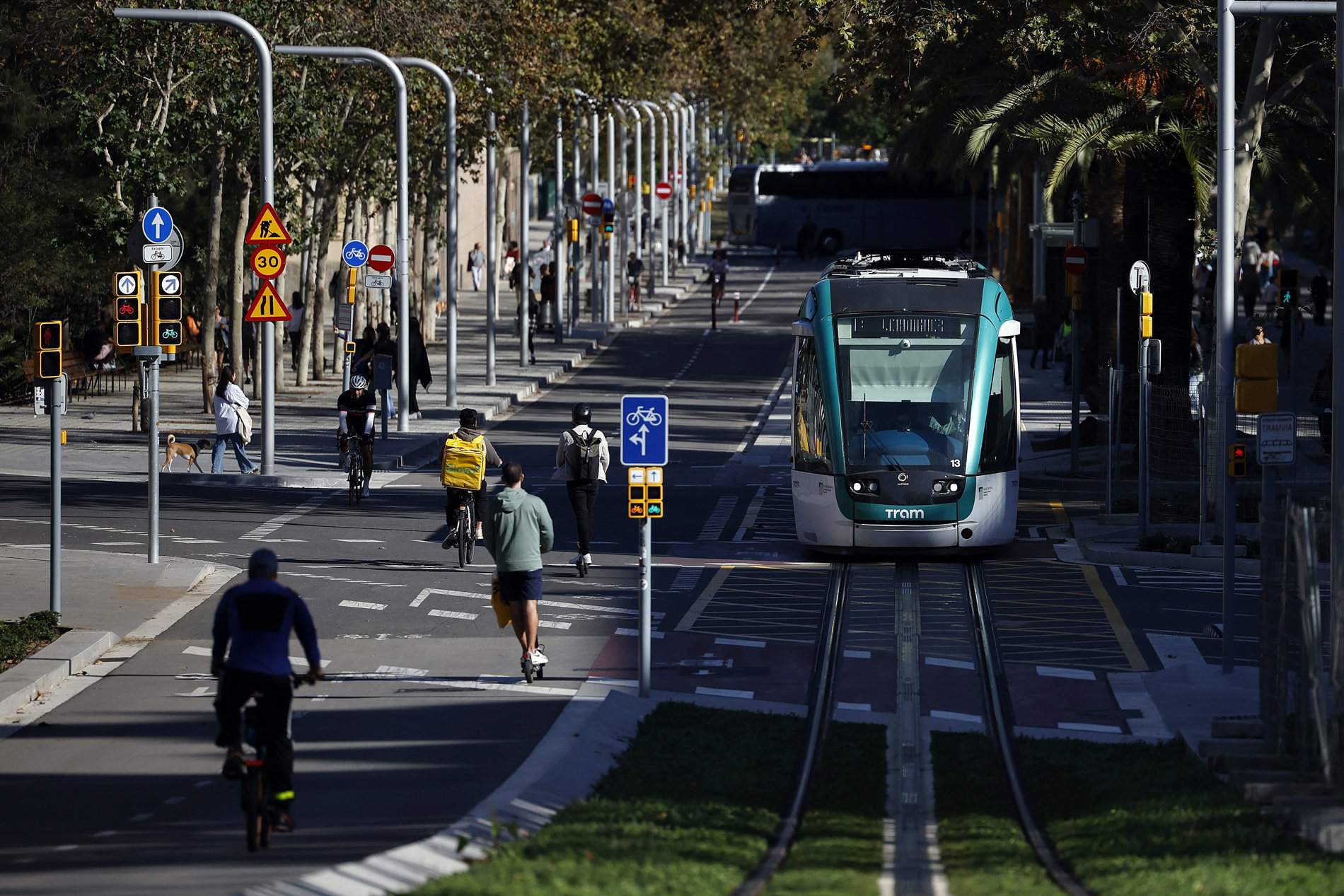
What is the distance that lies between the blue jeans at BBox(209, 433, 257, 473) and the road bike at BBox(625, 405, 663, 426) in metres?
15.4

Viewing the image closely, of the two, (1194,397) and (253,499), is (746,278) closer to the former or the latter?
(1194,397)

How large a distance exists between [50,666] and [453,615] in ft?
13.3

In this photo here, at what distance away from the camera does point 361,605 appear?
20.7 metres

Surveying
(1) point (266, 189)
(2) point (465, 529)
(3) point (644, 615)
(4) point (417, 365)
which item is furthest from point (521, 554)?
(4) point (417, 365)

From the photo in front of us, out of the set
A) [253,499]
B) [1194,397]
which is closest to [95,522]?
[253,499]

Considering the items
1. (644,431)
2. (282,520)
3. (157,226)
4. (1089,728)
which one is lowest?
(1089,728)

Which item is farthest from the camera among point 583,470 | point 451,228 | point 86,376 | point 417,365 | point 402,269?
point 86,376

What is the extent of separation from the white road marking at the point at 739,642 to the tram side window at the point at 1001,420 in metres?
4.80

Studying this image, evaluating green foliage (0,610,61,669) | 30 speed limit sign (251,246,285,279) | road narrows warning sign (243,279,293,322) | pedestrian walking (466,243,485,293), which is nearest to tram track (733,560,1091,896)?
green foliage (0,610,61,669)

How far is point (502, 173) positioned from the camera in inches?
3290

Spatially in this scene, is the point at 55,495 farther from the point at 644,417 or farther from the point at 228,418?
the point at 228,418

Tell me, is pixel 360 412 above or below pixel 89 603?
above

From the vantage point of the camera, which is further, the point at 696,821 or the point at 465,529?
the point at 465,529

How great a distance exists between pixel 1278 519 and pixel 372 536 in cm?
1295
